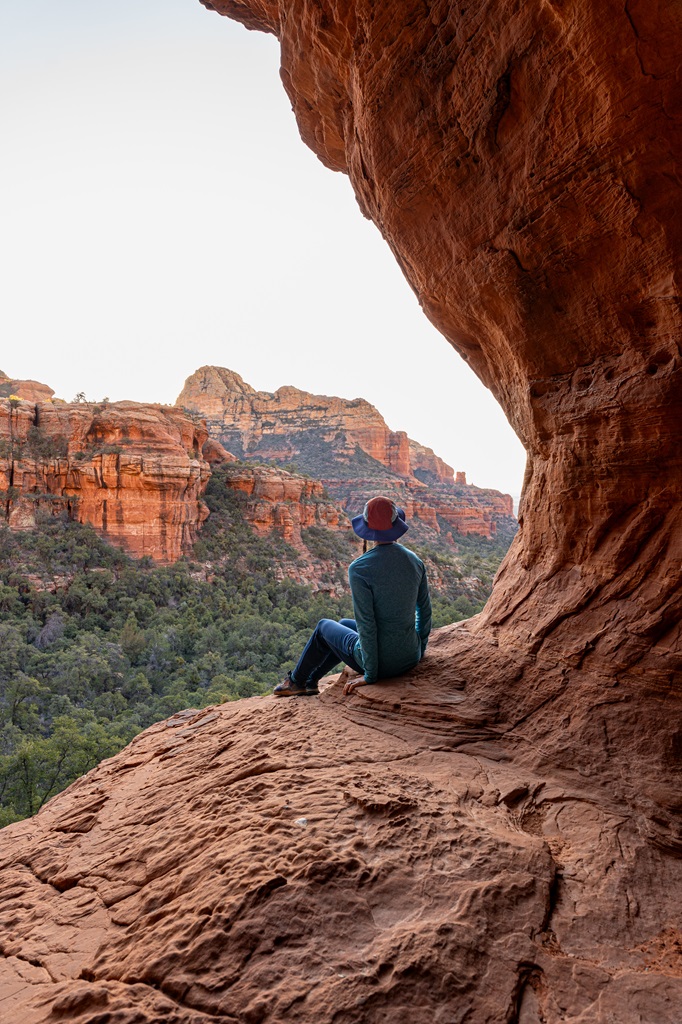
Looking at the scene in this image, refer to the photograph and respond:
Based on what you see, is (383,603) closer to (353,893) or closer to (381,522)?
(381,522)

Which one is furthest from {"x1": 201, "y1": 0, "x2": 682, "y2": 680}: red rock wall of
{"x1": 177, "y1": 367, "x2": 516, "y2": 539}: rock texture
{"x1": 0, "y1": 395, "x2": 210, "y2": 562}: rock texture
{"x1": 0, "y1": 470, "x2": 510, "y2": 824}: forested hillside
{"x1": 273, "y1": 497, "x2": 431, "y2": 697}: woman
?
{"x1": 177, "y1": 367, "x2": 516, "y2": 539}: rock texture

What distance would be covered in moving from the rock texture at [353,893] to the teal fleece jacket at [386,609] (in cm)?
52

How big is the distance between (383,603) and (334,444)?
56226mm

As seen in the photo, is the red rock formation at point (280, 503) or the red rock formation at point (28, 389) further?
the red rock formation at point (28, 389)

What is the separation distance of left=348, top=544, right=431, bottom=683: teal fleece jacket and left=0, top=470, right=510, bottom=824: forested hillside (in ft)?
22.5

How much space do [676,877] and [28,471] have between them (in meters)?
24.7

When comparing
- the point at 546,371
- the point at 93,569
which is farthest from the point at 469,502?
the point at 546,371

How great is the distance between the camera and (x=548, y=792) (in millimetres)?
2342

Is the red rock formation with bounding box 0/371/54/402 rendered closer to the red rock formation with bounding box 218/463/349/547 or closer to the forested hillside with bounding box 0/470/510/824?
the red rock formation with bounding box 218/463/349/547

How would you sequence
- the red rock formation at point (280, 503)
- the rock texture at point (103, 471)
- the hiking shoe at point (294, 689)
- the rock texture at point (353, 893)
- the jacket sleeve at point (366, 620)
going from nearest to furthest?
the rock texture at point (353, 893) < the jacket sleeve at point (366, 620) < the hiking shoe at point (294, 689) < the rock texture at point (103, 471) < the red rock formation at point (280, 503)

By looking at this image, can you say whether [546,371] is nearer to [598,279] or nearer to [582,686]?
[598,279]

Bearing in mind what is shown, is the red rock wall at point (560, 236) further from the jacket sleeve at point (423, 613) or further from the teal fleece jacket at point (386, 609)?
the teal fleece jacket at point (386, 609)

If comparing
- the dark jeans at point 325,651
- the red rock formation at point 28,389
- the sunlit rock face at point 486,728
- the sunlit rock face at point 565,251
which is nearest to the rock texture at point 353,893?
the sunlit rock face at point 486,728

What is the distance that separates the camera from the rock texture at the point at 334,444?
5125 centimetres
